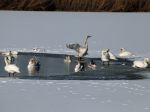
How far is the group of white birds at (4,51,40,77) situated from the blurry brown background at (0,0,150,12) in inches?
40.1

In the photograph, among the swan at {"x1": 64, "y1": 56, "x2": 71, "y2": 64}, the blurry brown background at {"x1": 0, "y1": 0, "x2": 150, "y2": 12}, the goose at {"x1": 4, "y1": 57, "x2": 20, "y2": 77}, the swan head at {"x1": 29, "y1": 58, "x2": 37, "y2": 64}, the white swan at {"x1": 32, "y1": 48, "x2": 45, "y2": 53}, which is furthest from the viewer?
→ the blurry brown background at {"x1": 0, "y1": 0, "x2": 150, "y2": 12}

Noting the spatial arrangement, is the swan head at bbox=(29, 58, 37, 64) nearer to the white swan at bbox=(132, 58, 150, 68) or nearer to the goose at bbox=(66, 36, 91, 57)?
the goose at bbox=(66, 36, 91, 57)

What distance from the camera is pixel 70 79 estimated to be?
2477 mm

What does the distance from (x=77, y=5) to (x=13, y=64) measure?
1.30 meters

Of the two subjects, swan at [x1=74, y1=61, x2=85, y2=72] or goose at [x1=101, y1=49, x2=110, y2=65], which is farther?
goose at [x1=101, y1=49, x2=110, y2=65]

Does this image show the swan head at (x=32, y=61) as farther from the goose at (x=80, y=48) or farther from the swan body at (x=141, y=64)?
the swan body at (x=141, y=64)

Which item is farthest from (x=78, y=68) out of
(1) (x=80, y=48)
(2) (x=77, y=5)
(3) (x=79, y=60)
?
(2) (x=77, y=5)

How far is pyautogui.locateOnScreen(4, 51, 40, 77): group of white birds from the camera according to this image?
254 cm

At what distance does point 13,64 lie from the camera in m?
2.65
